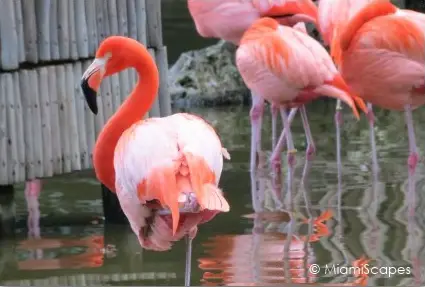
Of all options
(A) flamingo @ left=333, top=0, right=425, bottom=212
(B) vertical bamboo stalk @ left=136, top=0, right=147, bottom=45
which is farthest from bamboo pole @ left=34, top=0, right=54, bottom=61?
(A) flamingo @ left=333, top=0, right=425, bottom=212

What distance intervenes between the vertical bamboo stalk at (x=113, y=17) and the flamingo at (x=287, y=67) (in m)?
1.03

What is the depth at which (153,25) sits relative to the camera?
249 inches

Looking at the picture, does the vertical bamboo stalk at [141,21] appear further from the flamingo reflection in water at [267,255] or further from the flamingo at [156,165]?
the flamingo at [156,165]

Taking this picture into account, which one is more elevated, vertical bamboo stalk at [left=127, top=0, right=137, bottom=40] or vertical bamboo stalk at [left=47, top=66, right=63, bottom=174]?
vertical bamboo stalk at [left=127, top=0, right=137, bottom=40]

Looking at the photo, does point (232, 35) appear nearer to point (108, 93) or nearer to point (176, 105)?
point (108, 93)

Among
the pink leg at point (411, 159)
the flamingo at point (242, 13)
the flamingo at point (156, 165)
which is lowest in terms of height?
the pink leg at point (411, 159)

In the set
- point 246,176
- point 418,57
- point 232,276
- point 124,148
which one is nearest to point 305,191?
point 246,176

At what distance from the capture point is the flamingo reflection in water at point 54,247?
5.12 metres

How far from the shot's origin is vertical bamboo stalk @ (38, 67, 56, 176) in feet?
18.9

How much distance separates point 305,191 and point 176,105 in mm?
3729

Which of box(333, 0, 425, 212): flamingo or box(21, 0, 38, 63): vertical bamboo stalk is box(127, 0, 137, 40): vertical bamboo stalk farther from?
box(333, 0, 425, 212): flamingo

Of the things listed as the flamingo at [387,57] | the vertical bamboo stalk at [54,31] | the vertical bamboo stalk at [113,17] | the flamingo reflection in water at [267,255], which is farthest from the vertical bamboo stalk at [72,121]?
the flamingo at [387,57]

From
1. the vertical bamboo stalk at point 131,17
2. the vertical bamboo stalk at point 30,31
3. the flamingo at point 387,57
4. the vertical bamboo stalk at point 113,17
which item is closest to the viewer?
the vertical bamboo stalk at point 30,31

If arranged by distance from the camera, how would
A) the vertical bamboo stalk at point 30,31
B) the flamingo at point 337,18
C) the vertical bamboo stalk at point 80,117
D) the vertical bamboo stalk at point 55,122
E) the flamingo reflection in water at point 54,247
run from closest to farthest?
the flamingo reflection in water at point 54,247, the vertical bamboo stalk at point 30,31, the vertical bamboo stalk at point 55,122, the vertical bamboo stalk at point 80,117, the flamingo at point 337,18
